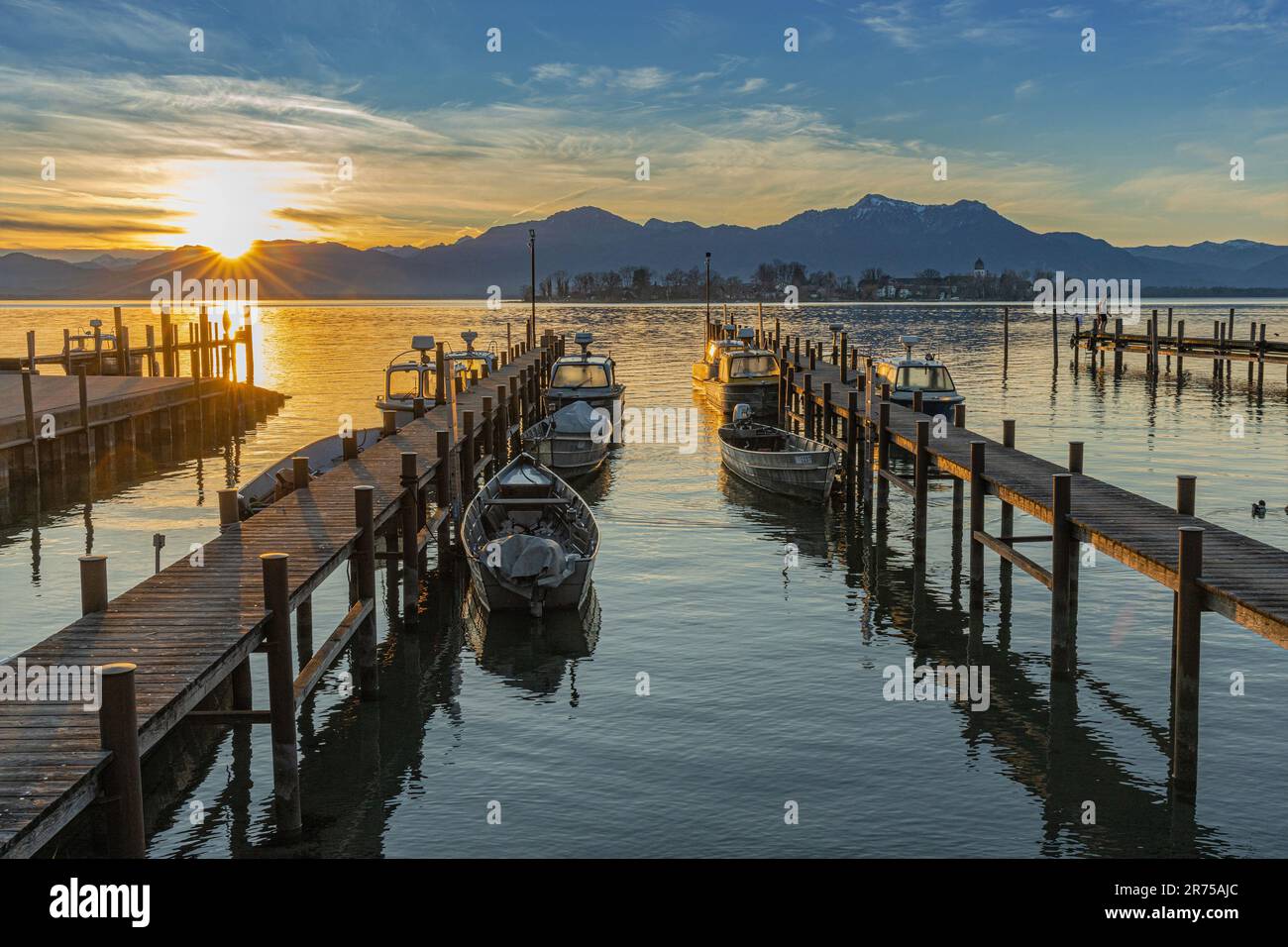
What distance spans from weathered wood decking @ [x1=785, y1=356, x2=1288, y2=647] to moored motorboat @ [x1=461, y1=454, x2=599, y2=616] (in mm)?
7181

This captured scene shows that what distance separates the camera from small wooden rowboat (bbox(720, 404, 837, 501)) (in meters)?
31.5

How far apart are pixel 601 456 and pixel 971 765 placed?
22.8m

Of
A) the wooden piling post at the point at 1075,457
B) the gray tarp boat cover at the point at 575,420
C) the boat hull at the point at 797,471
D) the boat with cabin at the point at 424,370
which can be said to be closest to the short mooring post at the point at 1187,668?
the wooden piling post at the point at 1075,457

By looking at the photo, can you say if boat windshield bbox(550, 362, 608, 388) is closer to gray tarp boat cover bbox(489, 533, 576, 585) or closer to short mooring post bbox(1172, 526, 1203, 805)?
gray tarp boat cover bbox(489, 533, 576, 585)

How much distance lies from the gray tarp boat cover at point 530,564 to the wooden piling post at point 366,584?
3.36m

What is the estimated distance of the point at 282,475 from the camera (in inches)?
1014

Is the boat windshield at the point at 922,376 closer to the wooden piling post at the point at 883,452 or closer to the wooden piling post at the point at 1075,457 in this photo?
the wooden piling post at the point at 883,452

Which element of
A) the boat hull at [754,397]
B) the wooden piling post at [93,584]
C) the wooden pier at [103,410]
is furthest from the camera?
the boat hull at [754,397]

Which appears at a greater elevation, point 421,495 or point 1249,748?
point 421,495

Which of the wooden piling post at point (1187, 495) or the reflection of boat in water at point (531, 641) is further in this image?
the reflection of boat in water at point (531, 641)

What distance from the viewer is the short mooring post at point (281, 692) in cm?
1242
